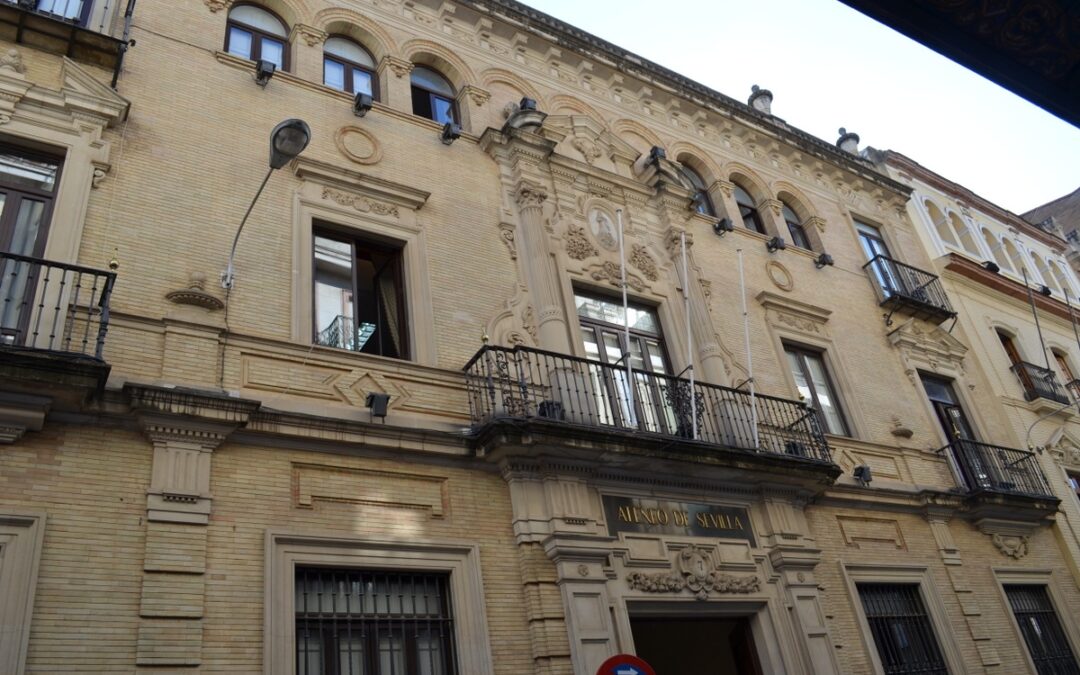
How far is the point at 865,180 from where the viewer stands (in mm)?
19031

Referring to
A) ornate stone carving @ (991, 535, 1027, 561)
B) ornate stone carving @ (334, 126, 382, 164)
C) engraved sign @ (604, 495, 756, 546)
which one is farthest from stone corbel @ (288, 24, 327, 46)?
ornate stone carving @ (991, 535, 1027, 561)

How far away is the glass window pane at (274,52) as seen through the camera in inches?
468

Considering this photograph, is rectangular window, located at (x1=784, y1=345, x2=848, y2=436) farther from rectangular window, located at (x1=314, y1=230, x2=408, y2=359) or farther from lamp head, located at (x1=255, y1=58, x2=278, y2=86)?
lamp head, located at (x1=255, y1=58, x2=278, y2=86)

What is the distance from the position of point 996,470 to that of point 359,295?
11.4 meters

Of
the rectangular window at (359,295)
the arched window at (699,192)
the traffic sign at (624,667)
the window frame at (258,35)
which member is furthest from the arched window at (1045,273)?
the traffic sign at (624,667)

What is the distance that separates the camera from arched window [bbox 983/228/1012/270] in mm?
21156

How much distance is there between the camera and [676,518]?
1039 cm

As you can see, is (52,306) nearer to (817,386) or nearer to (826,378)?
(817,386)

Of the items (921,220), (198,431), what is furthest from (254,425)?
(921,220)

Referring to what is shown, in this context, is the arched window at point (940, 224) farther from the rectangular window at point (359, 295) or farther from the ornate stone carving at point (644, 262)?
the rectangular window at point (359, 295)

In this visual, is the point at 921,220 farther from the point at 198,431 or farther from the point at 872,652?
the point at 198,431

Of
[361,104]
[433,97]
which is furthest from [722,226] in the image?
[361,104]

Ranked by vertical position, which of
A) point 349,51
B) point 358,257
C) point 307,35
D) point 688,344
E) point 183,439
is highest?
A: point 349,51

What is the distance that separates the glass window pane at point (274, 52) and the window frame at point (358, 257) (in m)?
2.87
